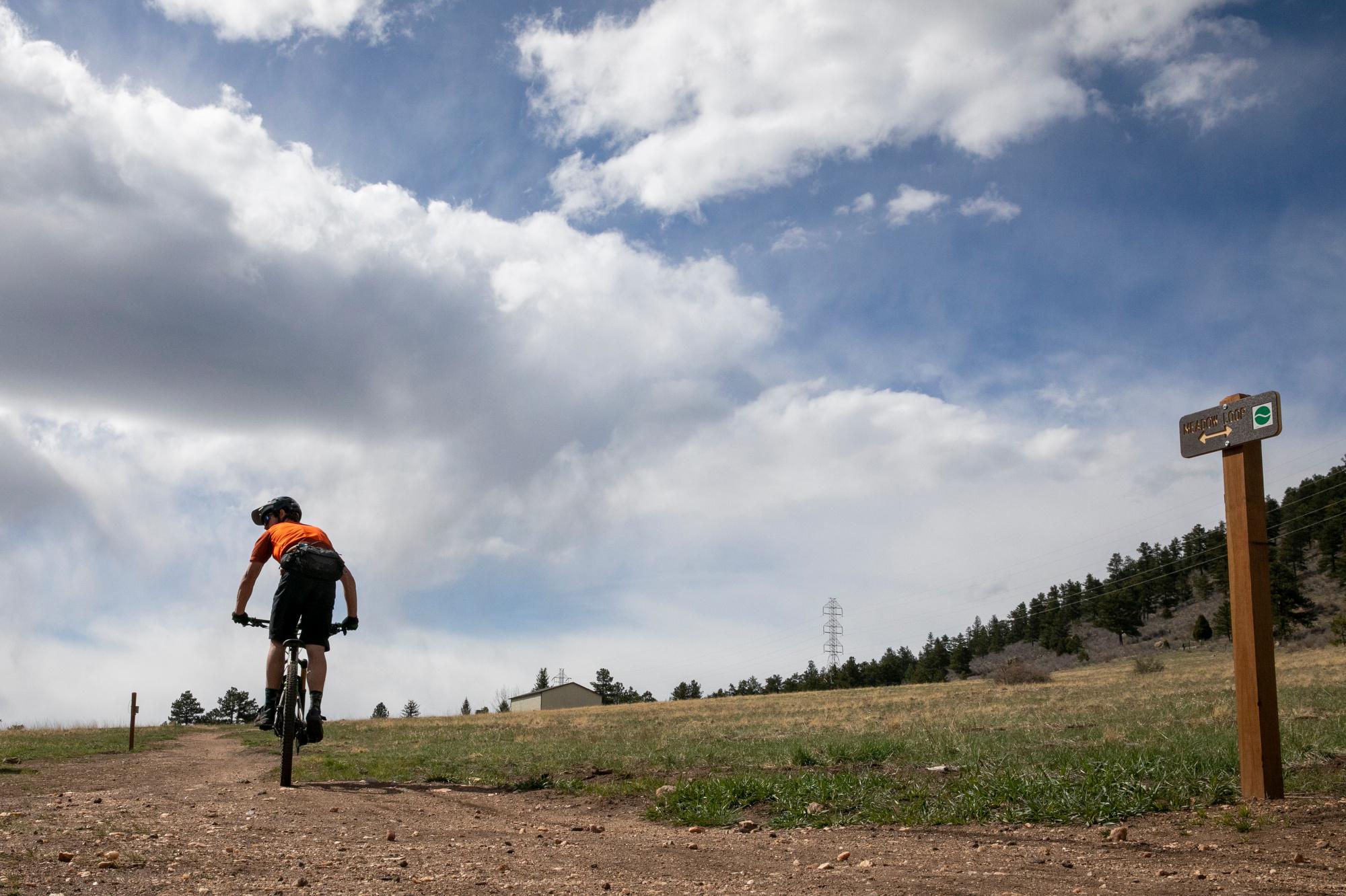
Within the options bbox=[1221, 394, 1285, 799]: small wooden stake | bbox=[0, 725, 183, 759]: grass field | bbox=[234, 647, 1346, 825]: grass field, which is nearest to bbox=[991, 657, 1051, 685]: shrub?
bbox=[234, 647, 1346, 825]: grass field

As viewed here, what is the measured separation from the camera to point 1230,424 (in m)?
7.14

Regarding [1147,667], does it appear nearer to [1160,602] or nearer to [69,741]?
[69,741]

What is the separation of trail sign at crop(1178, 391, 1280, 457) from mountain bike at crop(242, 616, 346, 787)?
294 inches

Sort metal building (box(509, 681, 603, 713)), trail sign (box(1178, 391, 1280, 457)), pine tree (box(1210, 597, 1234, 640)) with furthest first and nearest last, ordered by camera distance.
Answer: metal building (box(509, 681, 603, 713))
pine tree (box(1210, 597, 1234, 640))
trail sign (box(1178, 391, 1280, 457))

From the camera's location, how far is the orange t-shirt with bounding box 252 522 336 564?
317 inches

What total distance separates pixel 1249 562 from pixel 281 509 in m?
8.18

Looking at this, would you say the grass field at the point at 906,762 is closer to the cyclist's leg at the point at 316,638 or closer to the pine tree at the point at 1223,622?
the cyclist's leg at the point at 316,638

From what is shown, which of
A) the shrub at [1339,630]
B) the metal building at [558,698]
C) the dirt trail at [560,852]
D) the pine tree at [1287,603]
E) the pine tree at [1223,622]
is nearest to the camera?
the dirt trail at [560,852]

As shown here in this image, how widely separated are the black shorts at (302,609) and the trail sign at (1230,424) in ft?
24.1

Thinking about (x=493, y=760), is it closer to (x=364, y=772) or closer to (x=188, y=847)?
(x=364, y=772)

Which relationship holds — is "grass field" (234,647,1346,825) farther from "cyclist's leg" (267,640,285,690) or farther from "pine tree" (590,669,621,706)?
"pine tree" (590,669,621,706)

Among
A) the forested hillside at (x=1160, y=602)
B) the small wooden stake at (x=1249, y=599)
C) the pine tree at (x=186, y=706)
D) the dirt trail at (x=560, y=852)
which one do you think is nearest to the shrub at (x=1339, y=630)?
the forested hillside at (x=1160, y=602)

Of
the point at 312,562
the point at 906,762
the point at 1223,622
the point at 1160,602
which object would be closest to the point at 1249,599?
the point at 906,762

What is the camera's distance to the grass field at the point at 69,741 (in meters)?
12.5
